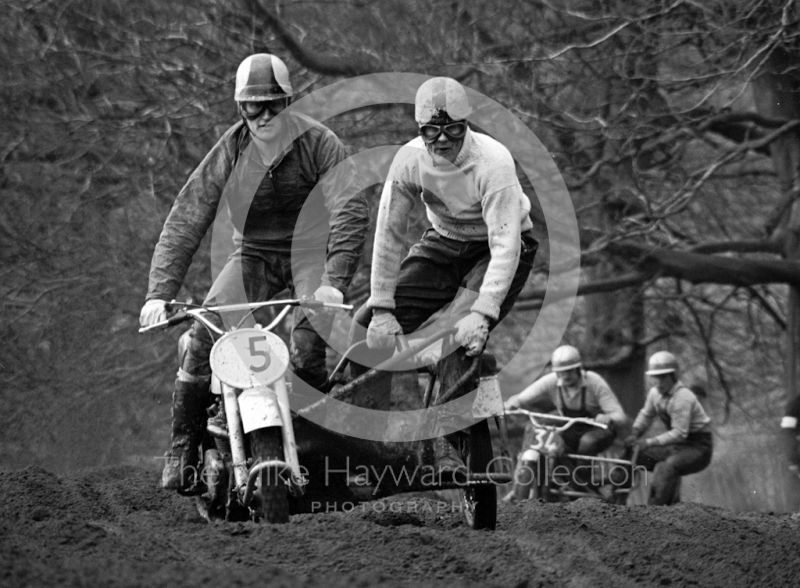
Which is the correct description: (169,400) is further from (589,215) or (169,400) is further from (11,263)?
(589,215)

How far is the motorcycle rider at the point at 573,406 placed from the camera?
11.7 meters

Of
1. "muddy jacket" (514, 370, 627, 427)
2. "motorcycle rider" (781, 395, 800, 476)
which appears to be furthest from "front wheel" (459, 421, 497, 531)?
"muddy jacket" (514, 370, 627, 427)

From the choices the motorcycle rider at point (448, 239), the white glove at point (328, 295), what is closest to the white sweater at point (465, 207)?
the motorcycle rider at point (448, 239)

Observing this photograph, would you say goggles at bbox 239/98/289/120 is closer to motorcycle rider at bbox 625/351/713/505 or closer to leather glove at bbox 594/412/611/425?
leather glove at bbox 594/412/611/425

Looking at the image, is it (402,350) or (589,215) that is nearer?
(402,350)

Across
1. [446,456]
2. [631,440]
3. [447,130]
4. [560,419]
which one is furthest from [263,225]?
[631,440]

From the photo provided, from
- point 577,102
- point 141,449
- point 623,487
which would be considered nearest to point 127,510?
point 623,487

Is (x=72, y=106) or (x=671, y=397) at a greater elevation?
(x=72, y=106)

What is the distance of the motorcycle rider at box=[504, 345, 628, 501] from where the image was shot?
11672 mm

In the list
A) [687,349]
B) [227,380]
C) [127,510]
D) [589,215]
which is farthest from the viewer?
[687,349]

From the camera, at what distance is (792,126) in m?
12.7

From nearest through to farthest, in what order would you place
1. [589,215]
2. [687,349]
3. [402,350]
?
1. [402,350]
2. [589,215]
3. [687,349]

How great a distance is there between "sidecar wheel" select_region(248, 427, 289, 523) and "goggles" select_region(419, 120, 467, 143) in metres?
1.65

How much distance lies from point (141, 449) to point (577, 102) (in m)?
6.30
